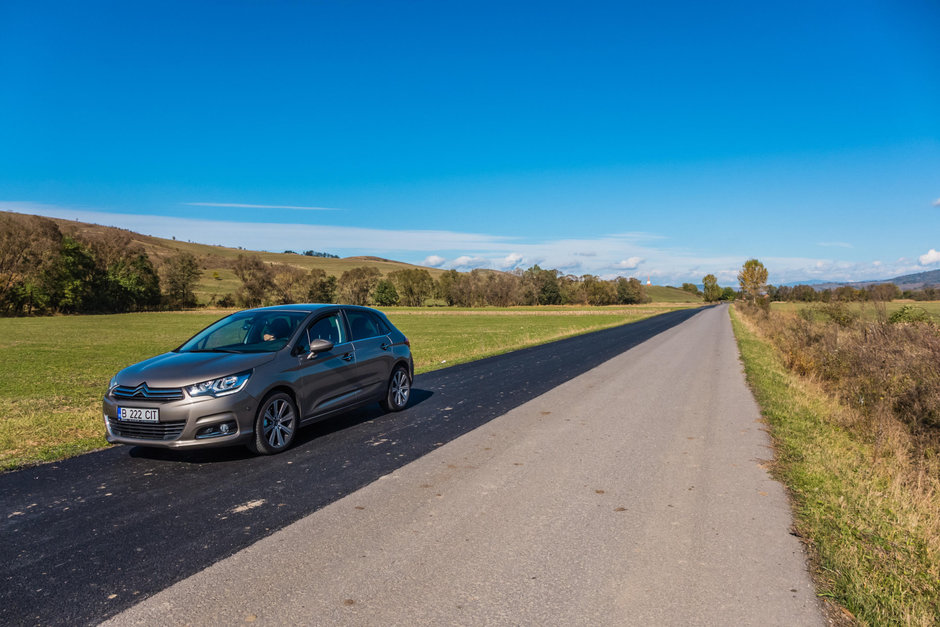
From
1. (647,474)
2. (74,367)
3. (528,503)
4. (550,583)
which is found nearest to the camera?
(550,583)

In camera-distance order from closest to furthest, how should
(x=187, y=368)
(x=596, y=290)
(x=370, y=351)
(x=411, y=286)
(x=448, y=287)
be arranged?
(x=187, y=368) < (x=370, y=351) < (x=411, y=286) < (x=448, y=287) < (x=596, y=290)

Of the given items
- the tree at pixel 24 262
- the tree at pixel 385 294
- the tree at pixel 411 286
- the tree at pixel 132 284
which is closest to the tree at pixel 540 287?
the tree at pixel 411 286

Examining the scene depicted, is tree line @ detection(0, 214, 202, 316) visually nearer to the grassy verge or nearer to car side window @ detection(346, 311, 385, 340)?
car side window @ detection(346, 311, 385, 340)

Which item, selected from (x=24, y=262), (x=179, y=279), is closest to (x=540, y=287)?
(x=179, y=279)

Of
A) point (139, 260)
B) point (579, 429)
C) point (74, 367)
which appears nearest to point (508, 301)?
Answer: point (139, 260)

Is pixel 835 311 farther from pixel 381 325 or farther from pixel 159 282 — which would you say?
pixel 159 282

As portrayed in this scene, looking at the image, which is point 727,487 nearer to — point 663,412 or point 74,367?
point 663,412

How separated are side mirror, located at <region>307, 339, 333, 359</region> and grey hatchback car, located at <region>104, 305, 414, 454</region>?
0.04ft

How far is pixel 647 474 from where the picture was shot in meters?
5.65

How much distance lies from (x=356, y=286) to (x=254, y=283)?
21.6m

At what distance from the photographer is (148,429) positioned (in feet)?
18.5

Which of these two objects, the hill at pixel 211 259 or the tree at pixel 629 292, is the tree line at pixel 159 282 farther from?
the tree at pixel 629 292

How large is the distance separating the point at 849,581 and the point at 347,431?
5864 millimetres

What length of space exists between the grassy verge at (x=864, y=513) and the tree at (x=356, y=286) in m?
101
